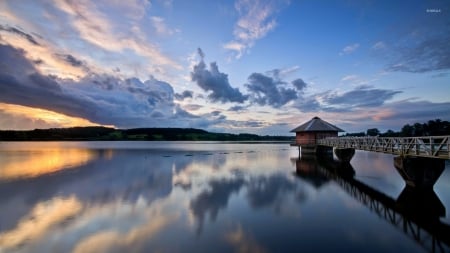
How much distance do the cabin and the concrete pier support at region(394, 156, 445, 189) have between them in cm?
2293

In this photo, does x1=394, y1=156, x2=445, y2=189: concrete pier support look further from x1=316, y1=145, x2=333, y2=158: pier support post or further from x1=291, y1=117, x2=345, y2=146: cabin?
x1=291, y1=117, x2=345, y2=146: cabin

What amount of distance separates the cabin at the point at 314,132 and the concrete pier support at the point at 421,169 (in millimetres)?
22934

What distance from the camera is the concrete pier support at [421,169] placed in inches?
495

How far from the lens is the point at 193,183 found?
17.0 m

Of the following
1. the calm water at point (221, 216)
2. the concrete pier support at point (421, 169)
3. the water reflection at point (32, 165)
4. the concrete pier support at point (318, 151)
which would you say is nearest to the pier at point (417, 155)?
the concrete pier support at point (421, 169)

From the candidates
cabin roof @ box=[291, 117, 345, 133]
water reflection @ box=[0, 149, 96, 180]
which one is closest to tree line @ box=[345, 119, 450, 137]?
cabin roof @ box=[291, 117, 345, 133]

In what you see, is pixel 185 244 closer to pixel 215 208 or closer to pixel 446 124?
pixel 215 208

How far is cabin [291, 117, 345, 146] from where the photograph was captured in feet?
119

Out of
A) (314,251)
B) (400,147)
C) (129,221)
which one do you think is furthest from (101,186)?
(400,147)

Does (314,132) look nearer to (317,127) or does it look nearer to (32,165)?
(317,127)

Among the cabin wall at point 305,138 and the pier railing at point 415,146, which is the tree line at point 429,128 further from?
the pier railing at point 415,146

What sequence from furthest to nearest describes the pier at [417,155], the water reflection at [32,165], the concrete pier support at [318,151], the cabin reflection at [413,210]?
1. the concrete pier support at [318,151]
2. the water reflection at [32,165]
3. the pier at [417,155]
4. the cabin reflection at [413,210]

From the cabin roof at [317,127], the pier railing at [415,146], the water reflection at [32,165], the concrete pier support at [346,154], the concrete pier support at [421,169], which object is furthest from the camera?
the cabin roof at [317,127]

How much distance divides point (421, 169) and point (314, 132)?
23.9 m
